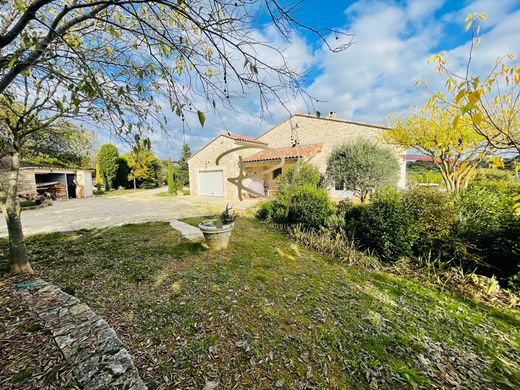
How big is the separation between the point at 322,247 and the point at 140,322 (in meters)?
4.67

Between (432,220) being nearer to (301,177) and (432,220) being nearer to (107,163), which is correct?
(301,177)

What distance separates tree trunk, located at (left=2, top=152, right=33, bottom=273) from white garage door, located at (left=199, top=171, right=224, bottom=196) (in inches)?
572

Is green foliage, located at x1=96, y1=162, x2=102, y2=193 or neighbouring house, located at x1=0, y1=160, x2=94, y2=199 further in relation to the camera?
green foliage, located at x1=96, y1=162, x2=102, y2=193

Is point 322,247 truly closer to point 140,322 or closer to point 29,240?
point 140,322

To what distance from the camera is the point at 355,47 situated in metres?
2.11

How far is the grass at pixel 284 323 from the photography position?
219 cm

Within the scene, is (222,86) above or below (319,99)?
above

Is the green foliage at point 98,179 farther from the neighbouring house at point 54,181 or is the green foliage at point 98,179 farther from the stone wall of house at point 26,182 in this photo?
the stone wall of house at point 26,182

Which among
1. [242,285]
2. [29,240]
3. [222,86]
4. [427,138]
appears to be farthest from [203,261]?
[427,138]

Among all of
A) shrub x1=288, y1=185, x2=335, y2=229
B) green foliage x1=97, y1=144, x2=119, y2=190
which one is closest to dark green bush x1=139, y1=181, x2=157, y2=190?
green foliage x1=97, y1=144, x2=119, y2=190

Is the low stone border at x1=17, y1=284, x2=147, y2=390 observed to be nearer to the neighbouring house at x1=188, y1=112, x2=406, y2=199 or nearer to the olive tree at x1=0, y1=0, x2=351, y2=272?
the olive tree at x1=0, y1=0, x2=351, y2=272

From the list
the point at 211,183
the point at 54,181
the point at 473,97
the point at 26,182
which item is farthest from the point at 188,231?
the point at 54,181

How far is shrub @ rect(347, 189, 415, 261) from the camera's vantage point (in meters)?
4.94

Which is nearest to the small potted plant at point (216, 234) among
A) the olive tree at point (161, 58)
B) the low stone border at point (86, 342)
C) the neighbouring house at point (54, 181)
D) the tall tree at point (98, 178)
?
the low stone border at point (86, 342)
